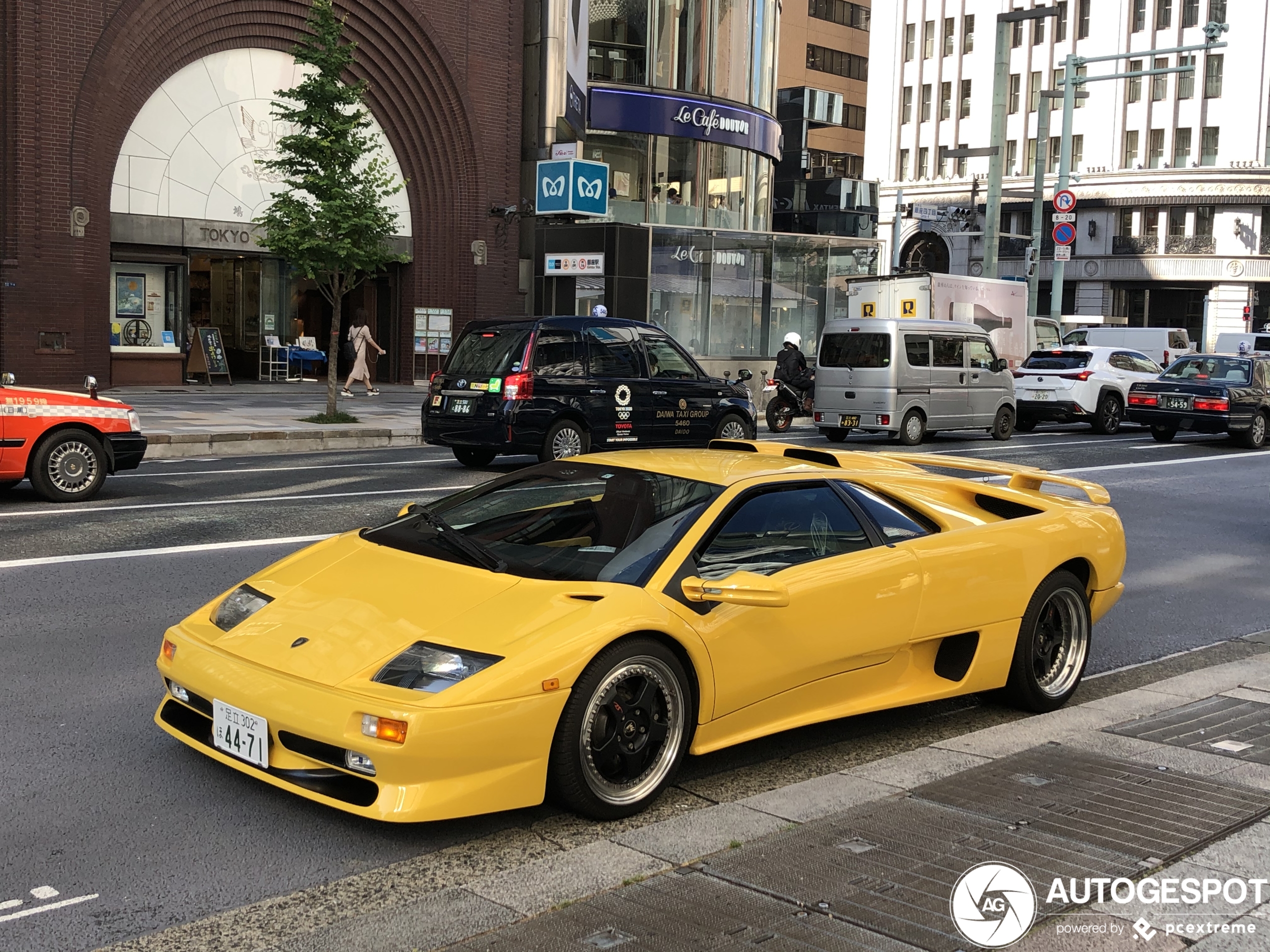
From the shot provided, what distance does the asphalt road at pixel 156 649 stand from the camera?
405 centimetres

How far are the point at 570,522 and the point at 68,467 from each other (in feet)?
27.3

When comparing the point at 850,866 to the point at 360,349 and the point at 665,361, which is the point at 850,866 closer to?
the point at 665,361

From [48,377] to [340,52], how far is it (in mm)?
9582

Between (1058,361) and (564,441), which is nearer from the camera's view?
(564,441)

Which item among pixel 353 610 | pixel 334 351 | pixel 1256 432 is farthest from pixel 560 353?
pixel 1256 432

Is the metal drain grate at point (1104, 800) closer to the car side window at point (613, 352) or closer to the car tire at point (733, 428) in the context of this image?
the car side window at point (613, 352)

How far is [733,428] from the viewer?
678 inches

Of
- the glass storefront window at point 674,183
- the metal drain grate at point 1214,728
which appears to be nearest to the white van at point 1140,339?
the glass storefront window at point 674,183

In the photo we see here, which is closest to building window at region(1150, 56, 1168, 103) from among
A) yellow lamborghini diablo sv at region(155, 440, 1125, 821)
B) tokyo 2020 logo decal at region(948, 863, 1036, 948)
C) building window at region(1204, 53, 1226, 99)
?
building window at region(1204, 53, 1226, 99)

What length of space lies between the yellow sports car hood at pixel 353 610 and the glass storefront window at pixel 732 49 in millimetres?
32684

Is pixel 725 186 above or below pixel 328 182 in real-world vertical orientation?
above

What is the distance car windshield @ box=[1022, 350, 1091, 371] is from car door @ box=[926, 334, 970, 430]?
4082mm

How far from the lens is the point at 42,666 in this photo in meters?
6.31

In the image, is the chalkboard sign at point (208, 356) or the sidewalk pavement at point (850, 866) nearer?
the sidewalk pavement at point (850, 866)
